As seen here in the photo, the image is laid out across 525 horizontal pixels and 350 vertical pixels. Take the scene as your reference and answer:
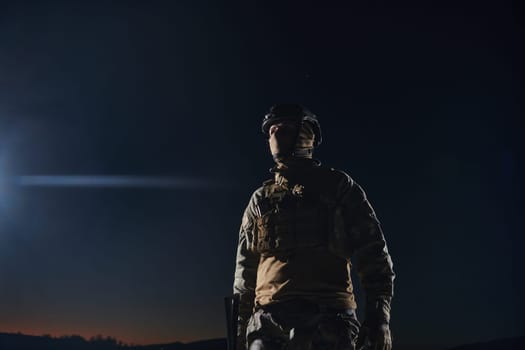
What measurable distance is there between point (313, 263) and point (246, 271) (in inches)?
38.3

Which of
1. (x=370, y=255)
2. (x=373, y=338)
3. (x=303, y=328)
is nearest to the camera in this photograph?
(x=373, y=338)

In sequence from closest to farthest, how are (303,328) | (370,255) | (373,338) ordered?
(373,338) → (303,328) → (370,255)

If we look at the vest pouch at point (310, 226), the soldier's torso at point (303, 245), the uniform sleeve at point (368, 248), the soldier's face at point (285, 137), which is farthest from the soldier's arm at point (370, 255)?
the soldier's face at point (285, 137)

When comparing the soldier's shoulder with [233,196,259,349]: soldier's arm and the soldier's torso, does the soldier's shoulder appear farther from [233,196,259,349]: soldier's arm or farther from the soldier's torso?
[233,196,259,349]: soldier's arm

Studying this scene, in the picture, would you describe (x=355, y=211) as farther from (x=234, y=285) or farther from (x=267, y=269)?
(x=234, y=285)

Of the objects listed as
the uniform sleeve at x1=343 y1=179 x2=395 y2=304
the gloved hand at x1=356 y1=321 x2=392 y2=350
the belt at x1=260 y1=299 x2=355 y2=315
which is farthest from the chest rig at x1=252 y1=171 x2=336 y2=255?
the gloved hand at x1=356 y1=321 x2=392 y2=350

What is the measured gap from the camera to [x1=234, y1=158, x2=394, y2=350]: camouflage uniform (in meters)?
5.11

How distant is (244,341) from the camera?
5703 mm

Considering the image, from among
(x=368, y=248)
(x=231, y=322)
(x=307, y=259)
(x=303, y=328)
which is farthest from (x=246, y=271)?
(x=368, y=248)

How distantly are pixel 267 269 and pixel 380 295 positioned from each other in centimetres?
110

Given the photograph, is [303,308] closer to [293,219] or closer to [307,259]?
[307,259]

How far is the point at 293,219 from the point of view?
5434 mm

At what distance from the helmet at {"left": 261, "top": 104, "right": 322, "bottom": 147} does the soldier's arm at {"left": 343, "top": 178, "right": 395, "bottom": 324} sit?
850 mm

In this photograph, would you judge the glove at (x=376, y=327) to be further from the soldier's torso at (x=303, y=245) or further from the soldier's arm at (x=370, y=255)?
the soldier's torso at (x=303, y=245)
